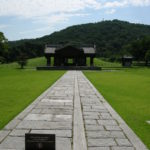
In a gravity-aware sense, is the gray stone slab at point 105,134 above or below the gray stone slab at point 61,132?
below

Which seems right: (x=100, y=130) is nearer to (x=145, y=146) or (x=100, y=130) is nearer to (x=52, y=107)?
(x=145, y=146)

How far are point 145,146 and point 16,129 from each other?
7.76 feet

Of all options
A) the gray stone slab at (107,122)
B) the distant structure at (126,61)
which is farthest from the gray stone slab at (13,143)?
the distant structure at (126,61)

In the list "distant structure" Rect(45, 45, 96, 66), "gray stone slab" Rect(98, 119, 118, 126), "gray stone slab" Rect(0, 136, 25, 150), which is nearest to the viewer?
"gray stone slab" Rect(0, 136, 25, 150)

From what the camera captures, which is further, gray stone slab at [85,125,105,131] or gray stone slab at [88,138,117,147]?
gray stone slab at [85,125,105,131]

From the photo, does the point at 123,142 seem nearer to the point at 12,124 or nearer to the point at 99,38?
the point at 12,124

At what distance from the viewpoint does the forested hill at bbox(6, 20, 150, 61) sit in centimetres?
7325

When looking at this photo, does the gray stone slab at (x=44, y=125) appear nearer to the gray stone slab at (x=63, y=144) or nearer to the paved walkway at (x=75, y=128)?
the paved walkway at (x=75, y=128)

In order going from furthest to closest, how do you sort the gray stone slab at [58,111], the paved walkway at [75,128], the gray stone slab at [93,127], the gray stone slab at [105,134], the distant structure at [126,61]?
the distant structure at [126,61]
the gray stone slab at [58,111]
the gray stone slab at [93,127]
the gray stone slab at [105,134]
the paved walkway at [75,128]

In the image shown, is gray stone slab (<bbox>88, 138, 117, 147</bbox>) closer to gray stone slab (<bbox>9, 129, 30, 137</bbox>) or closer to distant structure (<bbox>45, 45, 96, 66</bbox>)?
gray stone slab (<bbox>9, 129, 30, 137</bbox>)

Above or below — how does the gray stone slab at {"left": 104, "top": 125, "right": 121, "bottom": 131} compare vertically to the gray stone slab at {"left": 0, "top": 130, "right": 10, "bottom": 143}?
below

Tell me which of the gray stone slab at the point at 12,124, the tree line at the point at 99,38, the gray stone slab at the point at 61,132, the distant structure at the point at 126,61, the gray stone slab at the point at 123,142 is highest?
the tree line at the point at 99,38

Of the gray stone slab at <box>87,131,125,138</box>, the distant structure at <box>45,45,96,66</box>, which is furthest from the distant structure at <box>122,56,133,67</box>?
the gray stone slab at <box>87,131,125,138</box>

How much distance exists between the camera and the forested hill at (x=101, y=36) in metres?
73.2
